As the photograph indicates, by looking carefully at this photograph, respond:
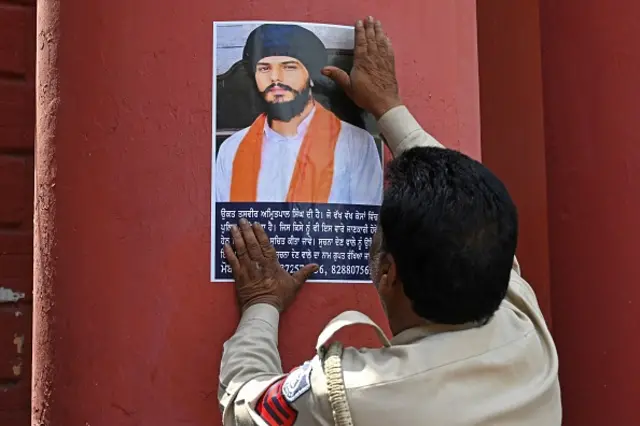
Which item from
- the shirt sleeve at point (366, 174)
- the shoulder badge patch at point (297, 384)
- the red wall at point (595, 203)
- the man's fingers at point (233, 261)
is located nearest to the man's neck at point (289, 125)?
the shirt sleeve at point (366, 174)

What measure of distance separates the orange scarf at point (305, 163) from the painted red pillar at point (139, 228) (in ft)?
0.21

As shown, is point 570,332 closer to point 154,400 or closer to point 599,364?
point 599,364

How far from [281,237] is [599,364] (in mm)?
1287

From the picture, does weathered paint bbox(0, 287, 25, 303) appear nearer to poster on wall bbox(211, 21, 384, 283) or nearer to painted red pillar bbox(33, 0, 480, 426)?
painted red pillar bbox(33, 0, 480, 426)

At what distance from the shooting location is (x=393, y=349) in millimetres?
1254

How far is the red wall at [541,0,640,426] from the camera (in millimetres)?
2385

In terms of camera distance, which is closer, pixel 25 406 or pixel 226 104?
pixel 226 104

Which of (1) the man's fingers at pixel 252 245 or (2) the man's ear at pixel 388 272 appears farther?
(1) the man's fingers at pixel 252 245

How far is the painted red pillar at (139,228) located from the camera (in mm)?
1550

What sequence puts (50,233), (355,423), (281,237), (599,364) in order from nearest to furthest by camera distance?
(355,423) < (281,237) < (50,233) < (599,364)

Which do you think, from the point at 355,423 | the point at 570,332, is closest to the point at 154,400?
the point at 355,423

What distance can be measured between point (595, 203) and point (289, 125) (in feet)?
3.95

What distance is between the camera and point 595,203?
2449mm

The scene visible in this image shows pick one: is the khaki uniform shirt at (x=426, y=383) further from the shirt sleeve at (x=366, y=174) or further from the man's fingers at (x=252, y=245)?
the shirt sleeve at (x=366, y=174)
